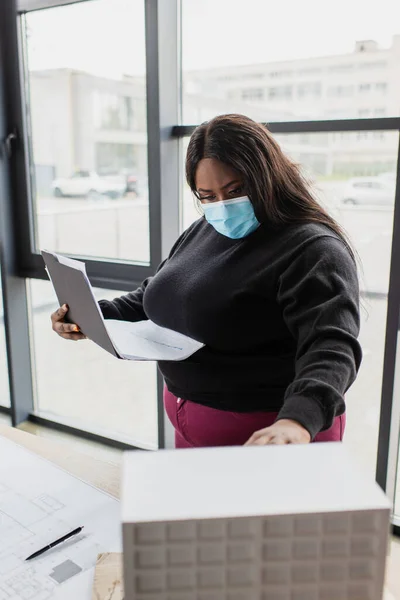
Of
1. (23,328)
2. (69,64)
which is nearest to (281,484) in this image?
(69,64)

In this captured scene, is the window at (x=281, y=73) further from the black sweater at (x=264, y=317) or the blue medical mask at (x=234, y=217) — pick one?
the blue medical mask at (x=234, y=217)

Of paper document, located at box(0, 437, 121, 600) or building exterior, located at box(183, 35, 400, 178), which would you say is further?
building exterior, located at box(183, 35, 400, 178)

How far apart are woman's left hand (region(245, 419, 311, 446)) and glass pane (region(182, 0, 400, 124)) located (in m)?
1.36

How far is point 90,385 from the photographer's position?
2805mm

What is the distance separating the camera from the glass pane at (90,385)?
2.64 m

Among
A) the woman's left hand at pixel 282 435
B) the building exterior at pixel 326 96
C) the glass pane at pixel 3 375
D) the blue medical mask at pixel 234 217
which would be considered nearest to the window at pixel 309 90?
the building exterior at pixel 326 96

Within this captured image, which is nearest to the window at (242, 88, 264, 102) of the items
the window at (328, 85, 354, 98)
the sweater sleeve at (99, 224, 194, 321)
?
the window at (328, 85, 354, 98)

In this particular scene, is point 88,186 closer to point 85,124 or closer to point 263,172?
point 85,124

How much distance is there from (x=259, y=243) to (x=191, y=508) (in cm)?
74

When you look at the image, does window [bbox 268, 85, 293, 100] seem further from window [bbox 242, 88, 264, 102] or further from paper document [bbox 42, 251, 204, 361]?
paper document [bbox 42, 251, 204, 361]

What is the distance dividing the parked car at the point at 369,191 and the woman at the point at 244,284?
0.70 meters

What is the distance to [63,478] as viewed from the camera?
1.11 m

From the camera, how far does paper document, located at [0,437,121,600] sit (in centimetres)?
81

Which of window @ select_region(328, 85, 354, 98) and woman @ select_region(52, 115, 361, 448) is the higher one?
window @ select_region(328, 85, 354, 98)
